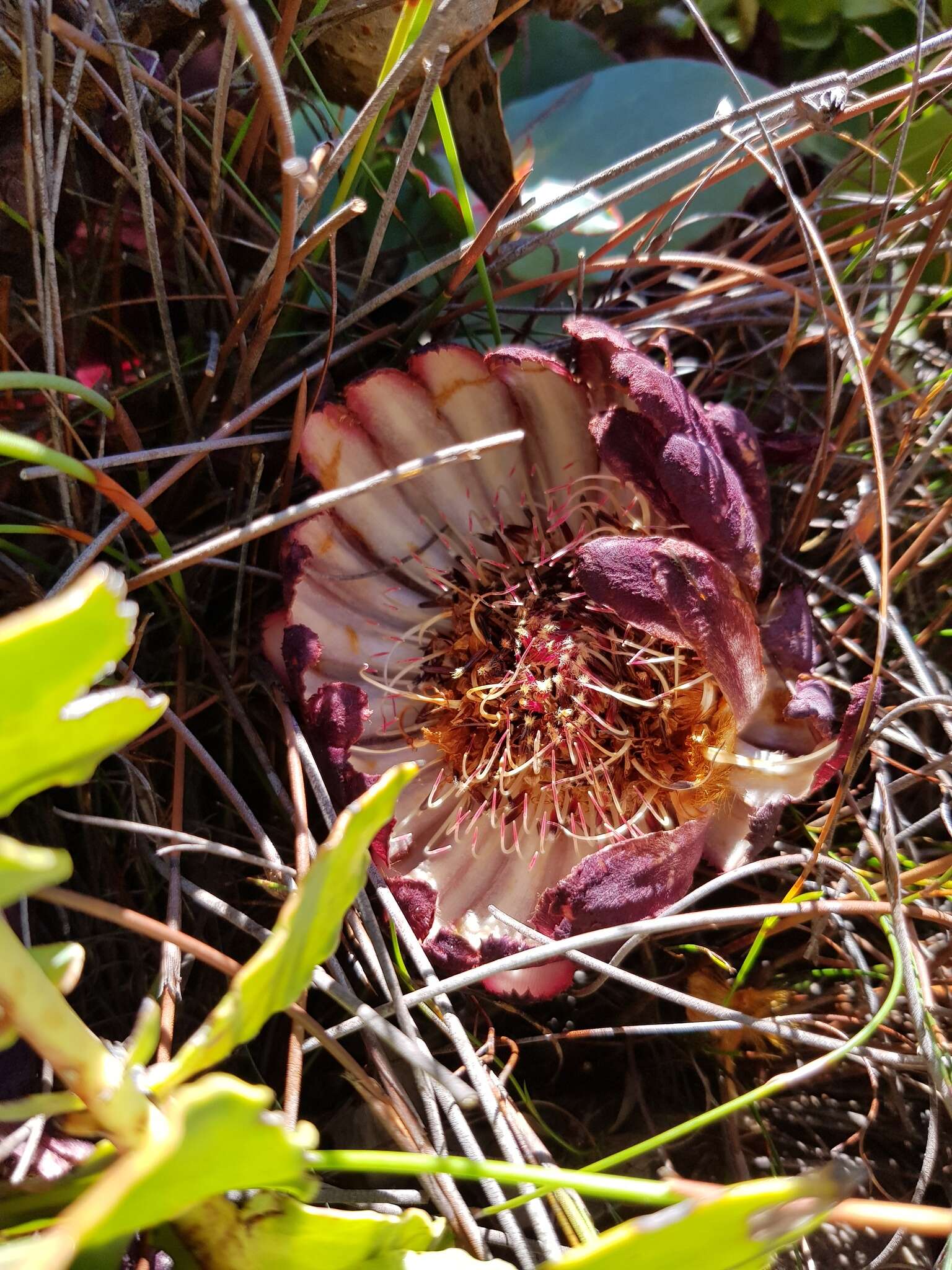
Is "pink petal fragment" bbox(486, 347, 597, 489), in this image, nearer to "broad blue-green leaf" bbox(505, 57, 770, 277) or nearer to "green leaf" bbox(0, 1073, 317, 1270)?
"broad blue-green leaf" bbox(505, 57, 770, 277)

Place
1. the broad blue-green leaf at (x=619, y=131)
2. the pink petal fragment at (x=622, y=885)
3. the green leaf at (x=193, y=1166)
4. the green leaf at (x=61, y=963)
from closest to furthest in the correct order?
the green leaf at (x=193, y=1166) < the green leaf at (x=61, y=963) < the pink petal fragment at (x=622, y=885) < the broad blue-green leaf at (x=619, y=131)

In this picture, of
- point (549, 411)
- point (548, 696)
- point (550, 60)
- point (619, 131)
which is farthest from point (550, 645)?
point (550, 60)

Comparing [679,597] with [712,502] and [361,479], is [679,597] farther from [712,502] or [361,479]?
[361,479]

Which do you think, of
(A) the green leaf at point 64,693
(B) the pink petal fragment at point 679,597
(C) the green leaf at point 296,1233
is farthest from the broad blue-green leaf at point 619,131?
(C) the green leaf at point 296,1233

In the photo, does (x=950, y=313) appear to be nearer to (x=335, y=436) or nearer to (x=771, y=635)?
(x=771, y=635)

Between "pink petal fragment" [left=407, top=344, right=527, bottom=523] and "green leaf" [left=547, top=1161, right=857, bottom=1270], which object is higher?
"pink petal fragment" [left=407, top=344, right=527, bottom=523]

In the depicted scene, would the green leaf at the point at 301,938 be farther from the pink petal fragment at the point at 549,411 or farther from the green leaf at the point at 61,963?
the pink petal fragment at the point at 549,411

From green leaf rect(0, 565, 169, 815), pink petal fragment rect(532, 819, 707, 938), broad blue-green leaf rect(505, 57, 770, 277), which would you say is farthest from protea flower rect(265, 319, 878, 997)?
green leaf rect(0, 565, 169, 815)
